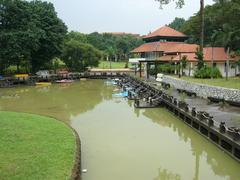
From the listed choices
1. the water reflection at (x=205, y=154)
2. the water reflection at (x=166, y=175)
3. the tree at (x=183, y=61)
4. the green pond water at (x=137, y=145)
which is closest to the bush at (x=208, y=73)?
the tree at (x=183, y=61)

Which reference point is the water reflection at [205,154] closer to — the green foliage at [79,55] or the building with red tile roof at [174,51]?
the building with red tile roof at [174,51]

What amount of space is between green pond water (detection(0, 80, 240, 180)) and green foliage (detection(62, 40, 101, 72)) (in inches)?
1451

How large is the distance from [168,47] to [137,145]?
149 ft

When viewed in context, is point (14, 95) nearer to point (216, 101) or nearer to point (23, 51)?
point (23, 51)

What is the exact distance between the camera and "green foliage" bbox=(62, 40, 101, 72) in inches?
2852

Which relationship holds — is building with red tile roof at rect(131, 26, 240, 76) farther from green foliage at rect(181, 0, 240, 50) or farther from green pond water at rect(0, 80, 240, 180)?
green pond water at rect(0, 80, 240, 180)

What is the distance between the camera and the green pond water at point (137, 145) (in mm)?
15615

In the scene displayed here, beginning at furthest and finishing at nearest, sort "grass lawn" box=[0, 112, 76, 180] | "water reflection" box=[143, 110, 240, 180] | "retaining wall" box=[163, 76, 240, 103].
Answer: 1. "retaining wall" box=[163, 76, 240, 103]
2. "water reflection" box=[143, 110, 240, 180]
3. "grass lawn" box=[0, 112, 76, 180]

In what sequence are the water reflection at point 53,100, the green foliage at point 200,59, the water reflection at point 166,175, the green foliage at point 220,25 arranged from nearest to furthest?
the water reflection at point 166,175
the water reflection at point 53,100
the green foliage at point 220,25
the green foliage at point 200,59

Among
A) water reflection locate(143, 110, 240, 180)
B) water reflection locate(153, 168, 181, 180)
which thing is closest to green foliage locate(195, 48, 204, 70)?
water reflection locate(143, 110, 240, 180)

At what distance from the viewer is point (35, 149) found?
50.2 ft

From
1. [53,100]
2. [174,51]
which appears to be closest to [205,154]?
[53,100]

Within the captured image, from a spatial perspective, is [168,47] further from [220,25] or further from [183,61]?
[183,61]

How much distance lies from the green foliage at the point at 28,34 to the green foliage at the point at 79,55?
6.89 m
